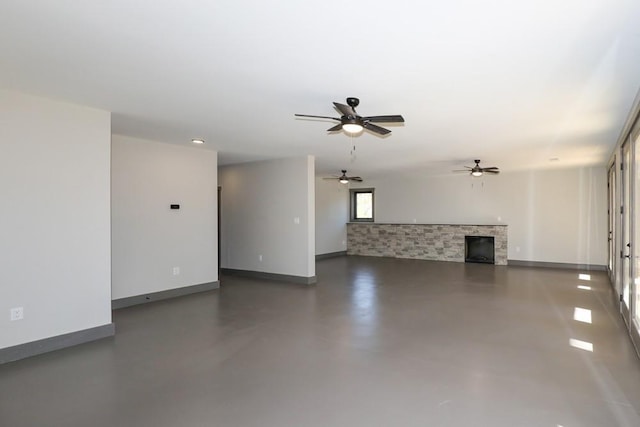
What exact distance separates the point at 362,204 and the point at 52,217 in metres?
9.46

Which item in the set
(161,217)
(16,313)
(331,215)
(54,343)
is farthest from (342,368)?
(331,215)

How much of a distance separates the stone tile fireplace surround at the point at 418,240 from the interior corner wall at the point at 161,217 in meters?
6.03

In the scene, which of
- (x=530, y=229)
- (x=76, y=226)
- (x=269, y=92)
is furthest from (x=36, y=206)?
(x=530, y=229)

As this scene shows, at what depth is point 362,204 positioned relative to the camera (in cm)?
1222

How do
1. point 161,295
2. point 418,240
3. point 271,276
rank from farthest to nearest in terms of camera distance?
1. point 418,240
2. point 271,276
3. point 161,295

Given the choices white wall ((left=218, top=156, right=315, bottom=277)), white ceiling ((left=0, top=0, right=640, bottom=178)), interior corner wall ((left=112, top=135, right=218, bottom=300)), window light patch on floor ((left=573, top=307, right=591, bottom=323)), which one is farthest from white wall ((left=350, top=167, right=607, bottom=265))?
interior corner wall ((left=112, top=135, right=218, bottom=300))

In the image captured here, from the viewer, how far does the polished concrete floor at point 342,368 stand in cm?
250

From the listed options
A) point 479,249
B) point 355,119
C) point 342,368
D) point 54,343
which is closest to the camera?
point 342,368

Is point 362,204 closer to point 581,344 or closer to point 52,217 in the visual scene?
point 581,344

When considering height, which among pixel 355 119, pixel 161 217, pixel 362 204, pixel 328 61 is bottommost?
pixel 161 217

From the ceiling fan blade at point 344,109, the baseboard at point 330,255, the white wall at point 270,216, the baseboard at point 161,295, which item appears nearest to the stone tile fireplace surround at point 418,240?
the baseboard at point 330,255

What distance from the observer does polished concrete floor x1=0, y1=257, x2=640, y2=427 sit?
250cm

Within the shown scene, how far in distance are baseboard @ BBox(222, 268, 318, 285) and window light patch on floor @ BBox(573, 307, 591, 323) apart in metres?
4.16

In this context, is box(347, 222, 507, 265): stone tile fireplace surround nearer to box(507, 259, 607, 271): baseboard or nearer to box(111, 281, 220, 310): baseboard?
box(507, 259, 607, 271): baseboard
